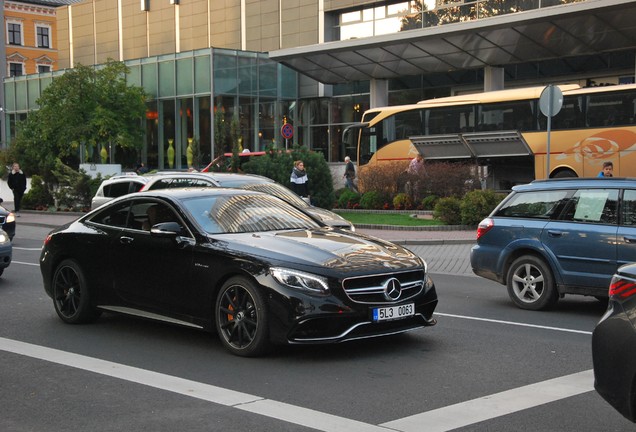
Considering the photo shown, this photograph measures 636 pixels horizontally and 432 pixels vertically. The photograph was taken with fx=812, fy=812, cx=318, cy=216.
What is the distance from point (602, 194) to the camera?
997 cm

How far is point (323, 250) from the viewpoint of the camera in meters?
7.41

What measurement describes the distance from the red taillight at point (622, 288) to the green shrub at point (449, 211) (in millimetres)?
16854

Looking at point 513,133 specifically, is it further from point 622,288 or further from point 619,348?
point 619,348

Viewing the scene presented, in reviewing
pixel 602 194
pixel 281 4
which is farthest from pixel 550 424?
pixel 281 4

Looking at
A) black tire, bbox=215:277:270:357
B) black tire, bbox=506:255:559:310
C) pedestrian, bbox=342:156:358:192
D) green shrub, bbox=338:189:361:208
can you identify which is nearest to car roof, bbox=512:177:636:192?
black tire, bbox=506:255:559:310

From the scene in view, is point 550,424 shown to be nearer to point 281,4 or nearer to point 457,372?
point 457,372

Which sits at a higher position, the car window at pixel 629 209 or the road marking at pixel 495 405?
the car window at pixel 629 209

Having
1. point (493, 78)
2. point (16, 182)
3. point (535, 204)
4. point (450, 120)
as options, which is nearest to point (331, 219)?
point (535, 204)

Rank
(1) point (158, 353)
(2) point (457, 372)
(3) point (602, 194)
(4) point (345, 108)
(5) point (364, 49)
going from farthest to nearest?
(4) point (345, 108) < (5) point (364, 49) < (3) point (602, 194) < (1) point (158, 353) < (2) point (457, 372)

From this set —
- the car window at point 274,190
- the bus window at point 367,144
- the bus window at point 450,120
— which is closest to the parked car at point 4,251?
the car window at point 274,190

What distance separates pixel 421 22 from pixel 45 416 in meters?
38.3

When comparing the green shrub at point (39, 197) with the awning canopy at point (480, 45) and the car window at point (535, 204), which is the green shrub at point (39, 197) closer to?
the awning canopy at point (480, 45)

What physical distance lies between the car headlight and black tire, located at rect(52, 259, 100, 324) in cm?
282

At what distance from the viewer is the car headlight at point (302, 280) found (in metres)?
7.00
